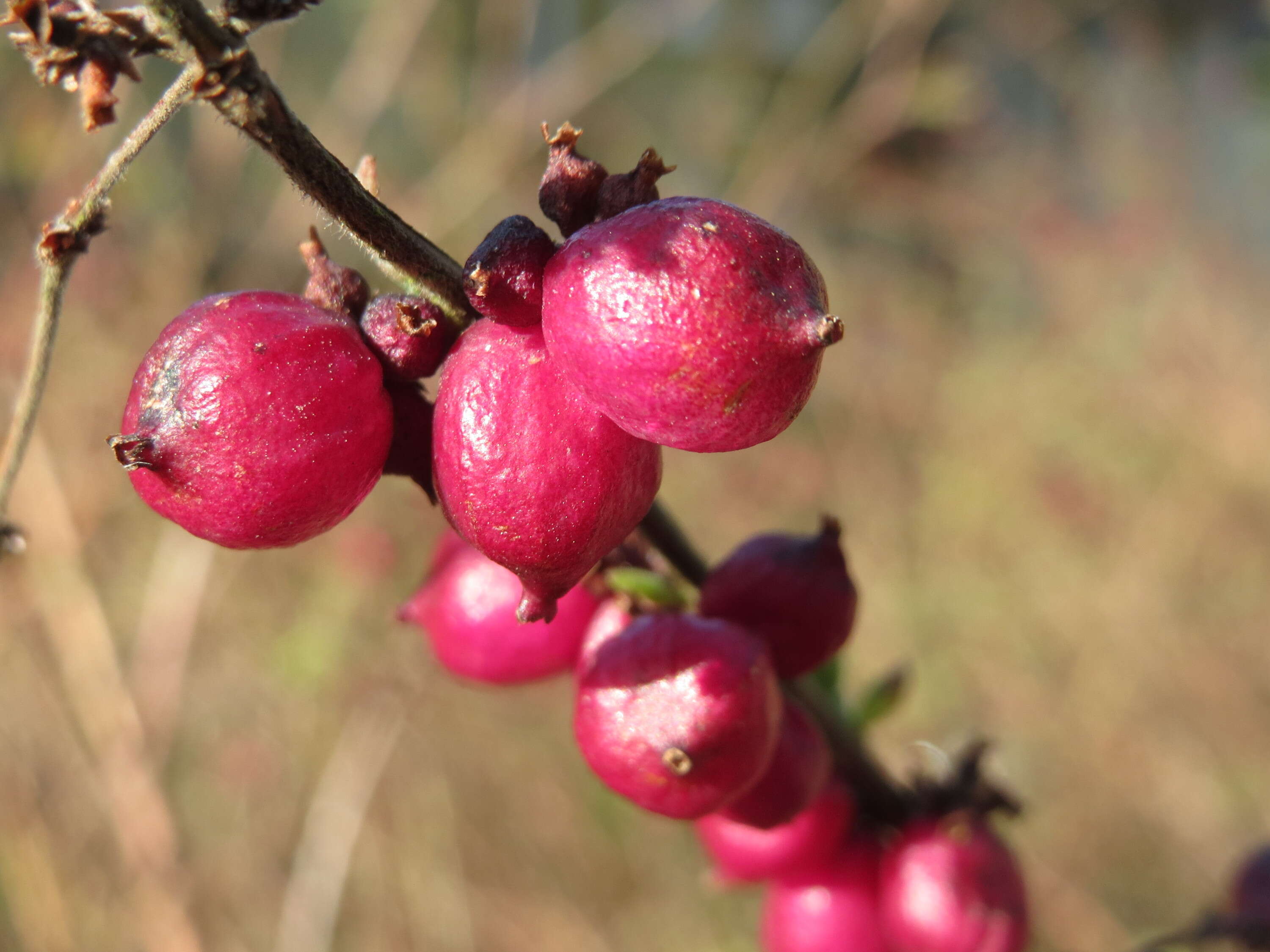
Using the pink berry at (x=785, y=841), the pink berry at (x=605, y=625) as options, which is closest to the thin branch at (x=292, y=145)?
the pink berry at (x=605, y=625)

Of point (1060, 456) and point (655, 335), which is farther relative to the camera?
point (1060, 456)

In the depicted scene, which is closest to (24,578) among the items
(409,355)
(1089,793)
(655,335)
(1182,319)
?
(409,355)

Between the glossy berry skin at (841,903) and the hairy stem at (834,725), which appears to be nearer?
the hairy stem at (834,725)

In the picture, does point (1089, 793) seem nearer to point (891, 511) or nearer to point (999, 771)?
point (999, 771)

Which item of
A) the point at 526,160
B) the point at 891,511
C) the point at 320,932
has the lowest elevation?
the point at 891,511

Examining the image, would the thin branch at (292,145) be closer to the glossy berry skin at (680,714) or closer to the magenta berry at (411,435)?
the magenta berry at (411,435)

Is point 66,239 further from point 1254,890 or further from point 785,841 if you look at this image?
point 1254,890
